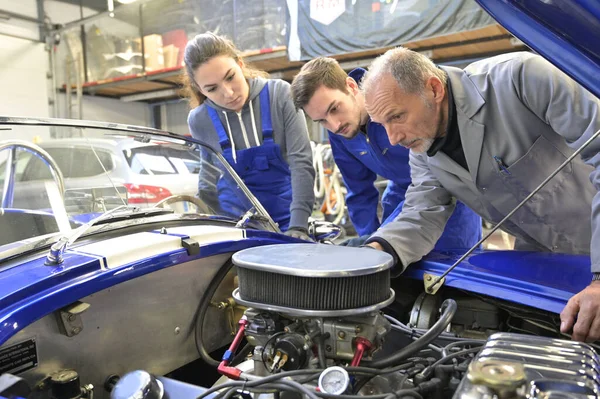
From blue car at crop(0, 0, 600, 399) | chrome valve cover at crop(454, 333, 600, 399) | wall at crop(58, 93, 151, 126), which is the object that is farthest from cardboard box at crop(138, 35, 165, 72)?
chrome valve cover at crop(454, 333, 600, 399)

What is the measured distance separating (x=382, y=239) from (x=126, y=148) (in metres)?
0.98

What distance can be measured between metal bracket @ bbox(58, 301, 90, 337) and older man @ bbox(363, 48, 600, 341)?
2.99 ft

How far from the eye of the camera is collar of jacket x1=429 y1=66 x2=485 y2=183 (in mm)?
1621

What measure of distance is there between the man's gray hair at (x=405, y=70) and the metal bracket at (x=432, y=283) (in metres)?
0.61

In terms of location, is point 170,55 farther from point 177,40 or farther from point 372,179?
point 372,179

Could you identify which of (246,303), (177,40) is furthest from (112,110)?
(246,303)

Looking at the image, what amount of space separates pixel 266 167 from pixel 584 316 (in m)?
1.63

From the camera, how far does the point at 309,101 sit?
205 cm

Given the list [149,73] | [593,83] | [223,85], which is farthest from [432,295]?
[149,73]

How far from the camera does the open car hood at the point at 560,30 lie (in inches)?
32.9

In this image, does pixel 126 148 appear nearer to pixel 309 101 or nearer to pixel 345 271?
pixel 309 101

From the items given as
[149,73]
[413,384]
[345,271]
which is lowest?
[413,384]

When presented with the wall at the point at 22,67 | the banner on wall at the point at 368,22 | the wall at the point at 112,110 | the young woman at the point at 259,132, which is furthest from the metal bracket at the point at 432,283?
→ the wall at the point at 112,110

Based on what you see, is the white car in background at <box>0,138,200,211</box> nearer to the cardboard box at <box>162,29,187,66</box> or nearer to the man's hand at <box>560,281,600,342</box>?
the man's hand at <box>560,281,600,342</box>
